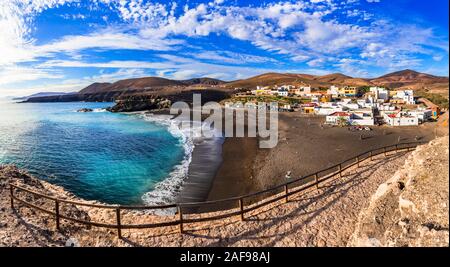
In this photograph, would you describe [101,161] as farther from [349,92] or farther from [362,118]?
[349,92]

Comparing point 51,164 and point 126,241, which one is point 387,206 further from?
point 51,164

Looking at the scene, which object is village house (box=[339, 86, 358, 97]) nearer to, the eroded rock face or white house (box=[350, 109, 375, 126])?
white house (box=[350, 109, 375, 126])

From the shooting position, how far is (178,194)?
16844mm

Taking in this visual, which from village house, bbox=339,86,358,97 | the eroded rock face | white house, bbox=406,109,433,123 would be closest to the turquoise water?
the eroded rock face

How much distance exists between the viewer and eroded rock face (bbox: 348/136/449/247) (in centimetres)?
619

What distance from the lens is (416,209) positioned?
689 cm

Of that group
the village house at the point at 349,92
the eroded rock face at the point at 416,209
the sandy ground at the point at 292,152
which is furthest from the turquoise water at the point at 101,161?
the village house at the point at 349,92

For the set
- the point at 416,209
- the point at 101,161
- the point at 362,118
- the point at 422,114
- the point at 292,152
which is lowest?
the point at 101,161

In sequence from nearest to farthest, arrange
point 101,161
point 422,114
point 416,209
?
1. point 416,209
2. point 101,161
3. point 422,114

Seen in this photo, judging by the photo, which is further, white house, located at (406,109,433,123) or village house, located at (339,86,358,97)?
village house, located at (339,86,358,97)

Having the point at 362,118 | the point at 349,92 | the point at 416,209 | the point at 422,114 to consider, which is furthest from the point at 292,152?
the point at 349,92
